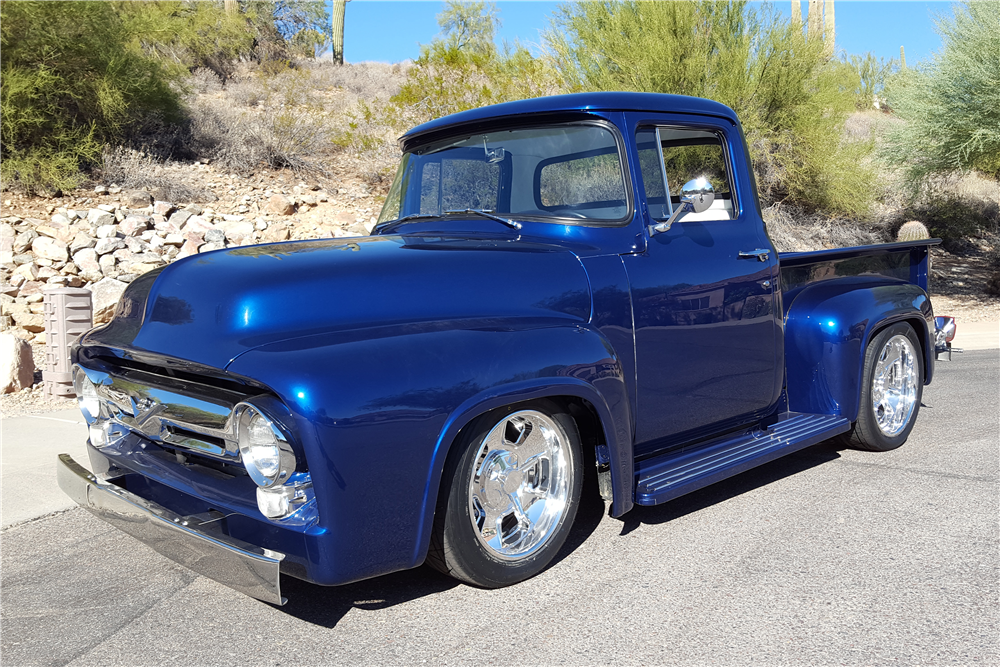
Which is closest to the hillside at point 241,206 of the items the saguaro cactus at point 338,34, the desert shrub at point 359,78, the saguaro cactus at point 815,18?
the desert shrub at point 359,78

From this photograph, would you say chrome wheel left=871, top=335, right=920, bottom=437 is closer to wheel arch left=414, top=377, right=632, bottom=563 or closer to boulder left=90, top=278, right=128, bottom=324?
wheel arch left=414, top=377, right=632, bottom=563

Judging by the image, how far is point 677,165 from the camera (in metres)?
4.69

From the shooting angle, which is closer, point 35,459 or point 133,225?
point 35,459

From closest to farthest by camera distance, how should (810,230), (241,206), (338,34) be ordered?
1. (241,206)
2. (810,230)
3. (338,34)

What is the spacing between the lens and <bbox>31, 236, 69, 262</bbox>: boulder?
455 inches

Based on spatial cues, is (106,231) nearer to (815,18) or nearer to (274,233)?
(274,233)

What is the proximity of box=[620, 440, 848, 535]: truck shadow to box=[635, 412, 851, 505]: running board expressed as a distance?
0.35 metres

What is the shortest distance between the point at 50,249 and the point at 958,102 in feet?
47.3

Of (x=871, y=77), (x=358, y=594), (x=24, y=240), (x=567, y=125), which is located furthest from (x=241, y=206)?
(x=871, y=77)

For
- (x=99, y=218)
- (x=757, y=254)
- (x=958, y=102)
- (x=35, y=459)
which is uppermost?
(x=958, y=102)

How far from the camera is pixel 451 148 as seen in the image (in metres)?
4.41

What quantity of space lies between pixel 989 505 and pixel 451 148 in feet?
10.8

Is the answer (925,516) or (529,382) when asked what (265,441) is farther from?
(925,516)

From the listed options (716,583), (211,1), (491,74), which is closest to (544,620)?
(716,583)
